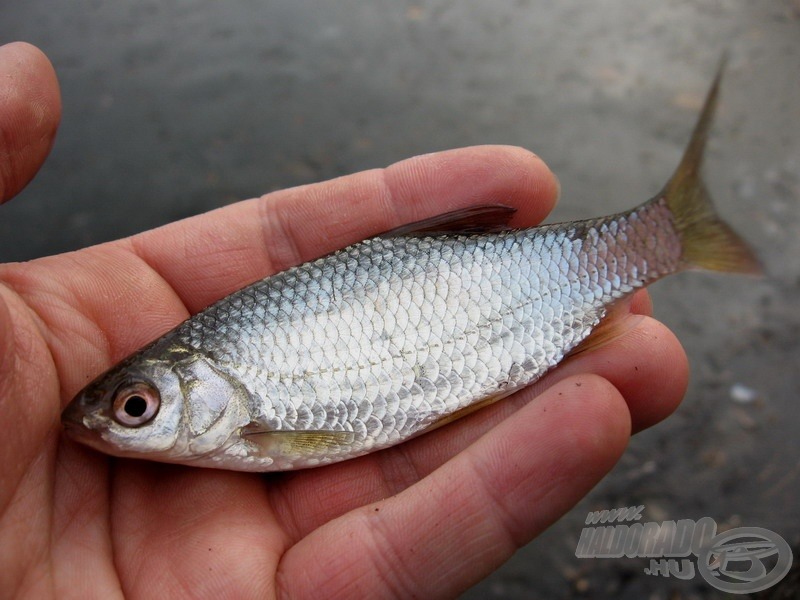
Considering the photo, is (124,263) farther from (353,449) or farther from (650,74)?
(650,74)

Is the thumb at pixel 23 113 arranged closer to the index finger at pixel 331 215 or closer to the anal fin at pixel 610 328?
the index finger at pixel 331 215

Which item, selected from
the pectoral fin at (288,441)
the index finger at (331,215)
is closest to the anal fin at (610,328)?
the index finger at (331,215)

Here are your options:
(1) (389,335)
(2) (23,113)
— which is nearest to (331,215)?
(1) (389,335)

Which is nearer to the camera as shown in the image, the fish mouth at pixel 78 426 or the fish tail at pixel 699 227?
the fish mouth at pixel 78 426

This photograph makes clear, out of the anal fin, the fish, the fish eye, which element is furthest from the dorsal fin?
the fish eye

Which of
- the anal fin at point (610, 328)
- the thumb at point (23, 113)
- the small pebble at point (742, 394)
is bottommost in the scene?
the small pebble at point (742, 394)

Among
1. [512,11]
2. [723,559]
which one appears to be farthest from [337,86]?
[723,559]

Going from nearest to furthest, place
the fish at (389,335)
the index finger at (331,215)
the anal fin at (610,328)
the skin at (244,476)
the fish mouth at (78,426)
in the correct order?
the skin at (244,476)
the fish mouth at (78,426)
the fish at (389,335)
the anal fin at (610,328)
the index finger at (331,215)

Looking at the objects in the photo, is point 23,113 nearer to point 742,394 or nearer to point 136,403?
point 136,403
